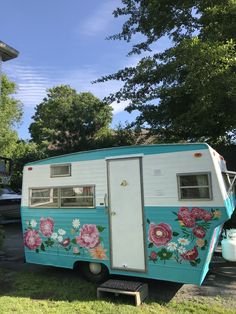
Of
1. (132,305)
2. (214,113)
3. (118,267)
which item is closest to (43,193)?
(118,267)

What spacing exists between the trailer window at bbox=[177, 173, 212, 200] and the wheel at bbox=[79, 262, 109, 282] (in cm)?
207

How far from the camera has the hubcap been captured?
6.97 meters

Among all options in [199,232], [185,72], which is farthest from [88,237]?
[185,72]

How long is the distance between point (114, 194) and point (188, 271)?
5.97 ft

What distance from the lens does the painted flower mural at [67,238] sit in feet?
22.4

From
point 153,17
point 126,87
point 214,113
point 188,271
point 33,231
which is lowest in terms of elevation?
point 188,271

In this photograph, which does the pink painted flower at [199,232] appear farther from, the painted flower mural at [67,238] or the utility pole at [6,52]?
the utility pole at [6,52]

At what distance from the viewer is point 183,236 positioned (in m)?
6.10

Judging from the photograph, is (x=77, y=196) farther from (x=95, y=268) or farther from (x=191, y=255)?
(x=191, y=255)

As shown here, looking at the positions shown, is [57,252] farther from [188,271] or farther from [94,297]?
[188,271]

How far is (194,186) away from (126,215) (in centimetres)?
132

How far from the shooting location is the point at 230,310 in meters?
5.53

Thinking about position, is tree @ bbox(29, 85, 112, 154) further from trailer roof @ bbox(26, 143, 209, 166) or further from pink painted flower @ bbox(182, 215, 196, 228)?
pink painted flower @ bbox(182, 215, 196, 228)

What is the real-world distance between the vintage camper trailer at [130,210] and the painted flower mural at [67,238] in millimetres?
18
